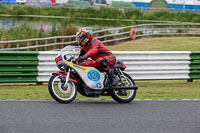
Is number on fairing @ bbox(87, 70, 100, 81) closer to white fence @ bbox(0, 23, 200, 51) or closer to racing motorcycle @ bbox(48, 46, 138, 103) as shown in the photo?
racing motorcycle @ bbox(48, 46, 138, 103)

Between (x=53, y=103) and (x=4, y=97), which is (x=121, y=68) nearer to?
(x=53, y=103)

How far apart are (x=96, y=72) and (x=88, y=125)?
2.51 metres

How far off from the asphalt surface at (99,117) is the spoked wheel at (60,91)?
14 cm

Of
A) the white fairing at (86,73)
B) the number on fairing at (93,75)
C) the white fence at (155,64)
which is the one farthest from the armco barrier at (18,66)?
the number on fairing at (93,75)

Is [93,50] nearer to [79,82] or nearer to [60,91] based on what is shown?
[79,82]

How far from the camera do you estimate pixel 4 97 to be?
991 cm

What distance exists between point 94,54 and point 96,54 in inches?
8.1

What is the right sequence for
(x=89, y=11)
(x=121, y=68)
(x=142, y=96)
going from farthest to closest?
(x=89, y=11) < (x=142, y=96) < (x=121, y=68)

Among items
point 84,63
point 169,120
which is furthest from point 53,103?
point 169,120

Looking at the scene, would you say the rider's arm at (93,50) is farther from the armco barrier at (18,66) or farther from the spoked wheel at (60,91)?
the armco barrier at (18,66)

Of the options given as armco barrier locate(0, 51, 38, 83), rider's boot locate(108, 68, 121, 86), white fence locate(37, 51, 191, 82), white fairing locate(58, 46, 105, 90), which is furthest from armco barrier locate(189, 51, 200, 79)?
white fairing locate(58, 46, 105, 90)

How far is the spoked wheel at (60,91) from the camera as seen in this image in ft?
28.5

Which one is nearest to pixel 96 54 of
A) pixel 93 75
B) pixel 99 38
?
pixel 93 75

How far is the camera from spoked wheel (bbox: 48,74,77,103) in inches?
341
